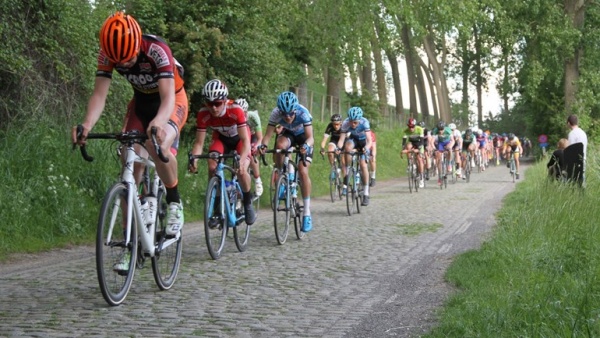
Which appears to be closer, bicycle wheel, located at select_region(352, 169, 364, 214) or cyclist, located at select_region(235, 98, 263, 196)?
cyclist, located at select_region(235, 98, 263, 196)

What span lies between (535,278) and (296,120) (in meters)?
6.51

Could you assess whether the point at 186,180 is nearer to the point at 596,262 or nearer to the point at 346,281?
the point at 346,281

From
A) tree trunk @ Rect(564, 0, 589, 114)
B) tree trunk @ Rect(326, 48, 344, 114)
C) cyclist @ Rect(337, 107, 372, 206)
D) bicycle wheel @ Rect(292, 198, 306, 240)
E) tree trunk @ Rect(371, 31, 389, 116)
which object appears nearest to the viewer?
bicycle wheel @ Rect(292, 198, 306, 240)

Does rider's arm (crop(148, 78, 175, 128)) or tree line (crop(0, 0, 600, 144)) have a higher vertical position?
tree line (crop(0, 0, 600, 144))

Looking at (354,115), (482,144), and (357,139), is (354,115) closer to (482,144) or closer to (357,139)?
(357,139)

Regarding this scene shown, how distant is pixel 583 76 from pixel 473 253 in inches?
1620

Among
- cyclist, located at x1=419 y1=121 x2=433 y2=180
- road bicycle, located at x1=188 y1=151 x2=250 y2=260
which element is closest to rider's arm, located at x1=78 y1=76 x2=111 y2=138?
road bicycle, located at x1=188 y1=151 x2=250 y2=260

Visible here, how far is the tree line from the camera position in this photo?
51.0 feet

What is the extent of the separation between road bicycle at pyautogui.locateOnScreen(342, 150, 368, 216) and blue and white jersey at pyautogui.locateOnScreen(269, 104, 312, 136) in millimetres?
3869

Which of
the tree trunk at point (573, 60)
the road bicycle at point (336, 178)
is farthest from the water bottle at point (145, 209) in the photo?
the tree trunk at point (573, 60)

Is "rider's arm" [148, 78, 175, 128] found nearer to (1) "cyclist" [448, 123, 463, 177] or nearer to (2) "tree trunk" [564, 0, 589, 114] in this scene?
(1) "cyclist" [448, 123, 463, 177]

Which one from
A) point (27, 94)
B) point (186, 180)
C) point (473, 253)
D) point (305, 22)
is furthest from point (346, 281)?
point (305, 22)

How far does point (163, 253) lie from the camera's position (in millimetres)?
8844

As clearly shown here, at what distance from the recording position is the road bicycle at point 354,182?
18.6m
